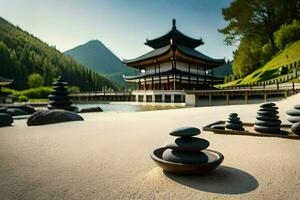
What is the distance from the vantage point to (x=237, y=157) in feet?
20.4

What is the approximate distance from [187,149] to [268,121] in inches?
218

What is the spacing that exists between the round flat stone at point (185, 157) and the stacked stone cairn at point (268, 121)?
5.15 metres

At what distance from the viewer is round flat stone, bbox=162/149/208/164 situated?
16.0 ft

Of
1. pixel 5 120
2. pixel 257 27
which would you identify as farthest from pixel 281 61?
pixel 5 120

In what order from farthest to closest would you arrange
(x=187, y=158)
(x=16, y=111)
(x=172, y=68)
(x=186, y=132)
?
(x=172, y=68) < (x=16, y=111) < (x=186, y=132) < (x=187, y=158)

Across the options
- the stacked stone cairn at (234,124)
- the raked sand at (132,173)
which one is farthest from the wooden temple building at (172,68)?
the raked sand at (132,173)

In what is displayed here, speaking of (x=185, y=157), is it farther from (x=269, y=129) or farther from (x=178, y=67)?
(x=178, y=67)

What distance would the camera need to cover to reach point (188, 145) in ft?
16.4

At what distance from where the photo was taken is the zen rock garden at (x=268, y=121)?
29.5 feet

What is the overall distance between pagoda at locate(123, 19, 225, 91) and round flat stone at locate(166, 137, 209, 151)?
3151 centimetres

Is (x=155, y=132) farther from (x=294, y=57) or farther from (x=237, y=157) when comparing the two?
(x=294, y=57)

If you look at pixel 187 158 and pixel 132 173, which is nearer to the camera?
pixel 187 158

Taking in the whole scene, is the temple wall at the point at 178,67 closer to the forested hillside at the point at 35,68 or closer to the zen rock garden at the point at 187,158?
the zen rock garden at the point at 187,158

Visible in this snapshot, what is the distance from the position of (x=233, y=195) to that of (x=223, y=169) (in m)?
1.29
